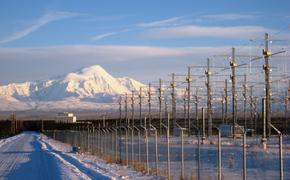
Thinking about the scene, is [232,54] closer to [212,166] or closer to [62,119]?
[212,166]

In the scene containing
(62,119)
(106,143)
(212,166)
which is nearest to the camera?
(212,166)

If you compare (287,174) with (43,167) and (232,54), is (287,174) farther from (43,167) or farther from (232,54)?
(232,54)

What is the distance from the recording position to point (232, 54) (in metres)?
57.2

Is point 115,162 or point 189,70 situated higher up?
point 189,70

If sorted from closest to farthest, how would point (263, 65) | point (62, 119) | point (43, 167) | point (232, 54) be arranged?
point (43, 167)
point (263, 65)
point (232, 54)
point (62, 119)

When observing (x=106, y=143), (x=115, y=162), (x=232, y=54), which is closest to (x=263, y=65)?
(x=232, y=54)

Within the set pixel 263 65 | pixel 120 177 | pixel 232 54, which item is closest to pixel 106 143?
pixel 120 177

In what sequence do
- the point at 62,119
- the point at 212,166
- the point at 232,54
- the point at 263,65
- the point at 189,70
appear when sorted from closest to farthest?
the point at 212,166 < the point at 263,65 < the point at 232,54 < the point at 189,70 < the point at 62,119

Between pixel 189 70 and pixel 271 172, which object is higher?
pixel 189 70

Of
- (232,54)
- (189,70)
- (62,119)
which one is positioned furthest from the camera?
(62,119)

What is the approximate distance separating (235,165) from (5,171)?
1075 centimetres

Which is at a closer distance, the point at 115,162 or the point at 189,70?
the point at 115,162

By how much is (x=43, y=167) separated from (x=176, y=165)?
6963mm

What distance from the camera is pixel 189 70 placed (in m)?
71.3
